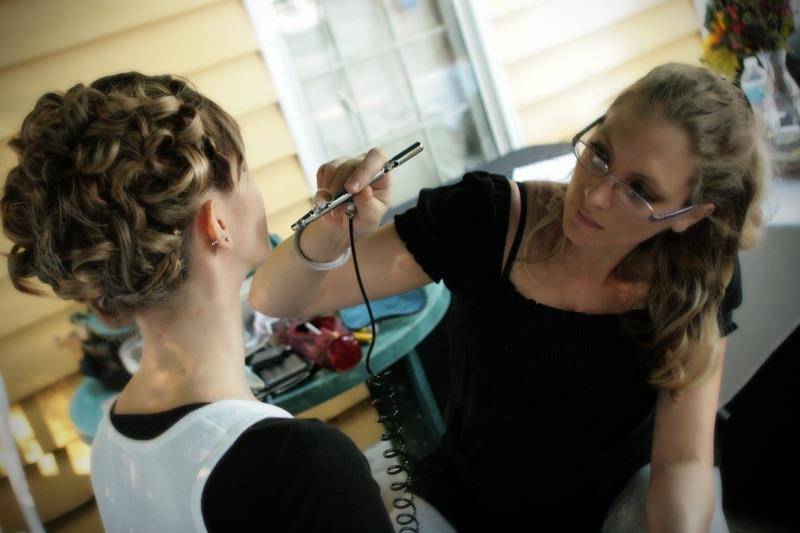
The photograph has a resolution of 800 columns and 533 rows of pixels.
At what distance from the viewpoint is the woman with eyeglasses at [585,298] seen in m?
1.13

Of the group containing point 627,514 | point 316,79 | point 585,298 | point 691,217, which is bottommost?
point 627,514

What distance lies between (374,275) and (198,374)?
0.53m

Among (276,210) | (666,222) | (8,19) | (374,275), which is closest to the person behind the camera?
(666,222)

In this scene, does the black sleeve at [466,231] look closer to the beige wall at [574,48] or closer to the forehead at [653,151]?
the forehead at [653,151]

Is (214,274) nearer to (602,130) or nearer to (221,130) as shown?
(221,130)

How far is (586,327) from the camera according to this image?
123 centimetres

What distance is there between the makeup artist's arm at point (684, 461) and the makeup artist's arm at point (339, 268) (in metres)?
0.55

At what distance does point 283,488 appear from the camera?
719 mm

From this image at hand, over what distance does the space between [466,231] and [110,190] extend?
676mm

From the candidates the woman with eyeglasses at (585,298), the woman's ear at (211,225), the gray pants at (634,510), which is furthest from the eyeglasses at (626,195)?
the woman's ear at (211,225)

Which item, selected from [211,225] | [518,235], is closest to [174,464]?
[211,225]

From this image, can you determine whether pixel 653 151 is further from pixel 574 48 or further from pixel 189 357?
pixel 574 48

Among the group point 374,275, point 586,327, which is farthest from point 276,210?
point 586,327

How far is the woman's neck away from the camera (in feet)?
2.79
